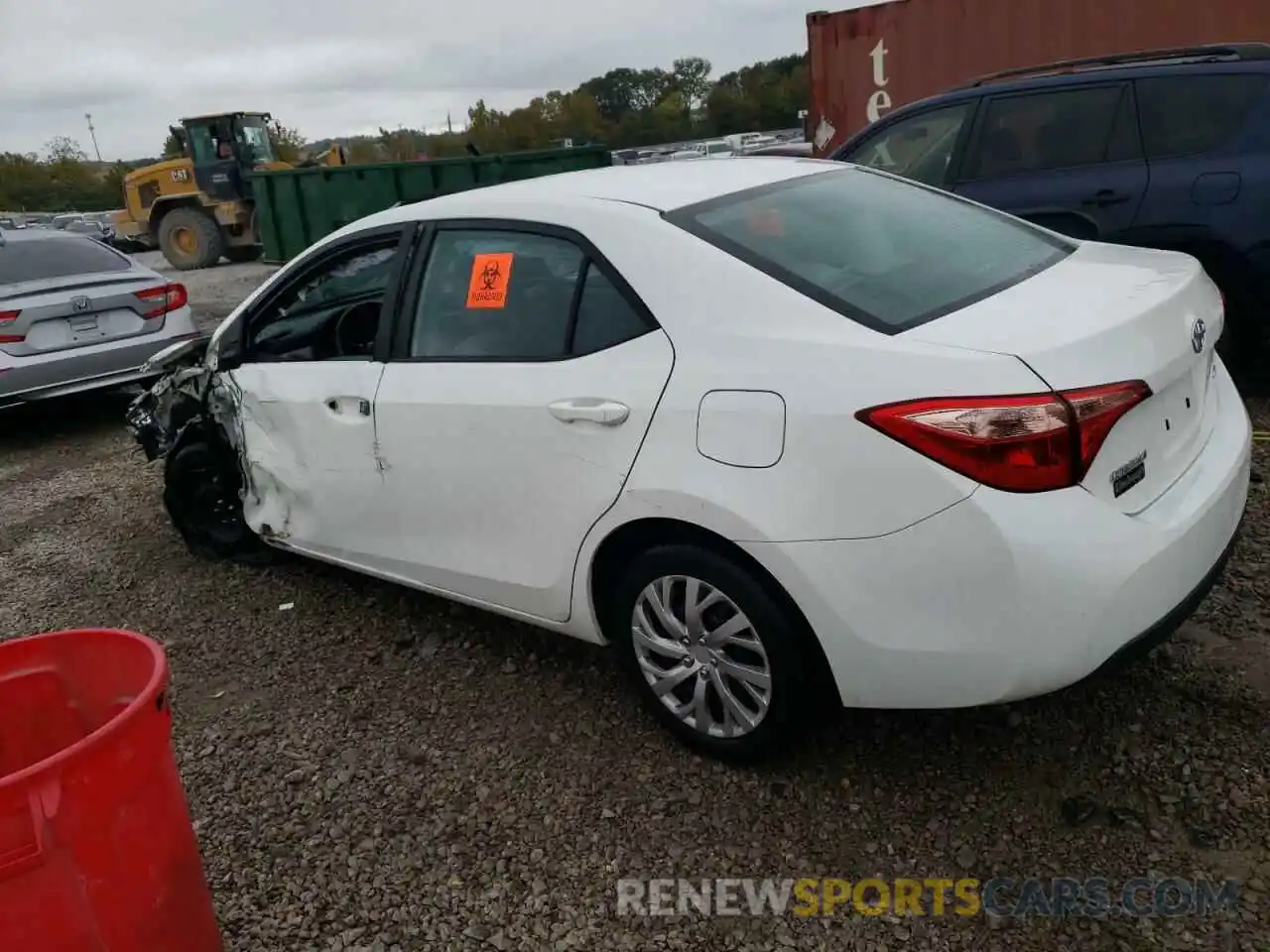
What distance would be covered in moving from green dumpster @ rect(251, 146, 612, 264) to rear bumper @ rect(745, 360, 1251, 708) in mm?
9376

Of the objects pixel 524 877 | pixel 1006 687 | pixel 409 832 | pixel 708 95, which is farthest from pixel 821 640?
pixel 708 95

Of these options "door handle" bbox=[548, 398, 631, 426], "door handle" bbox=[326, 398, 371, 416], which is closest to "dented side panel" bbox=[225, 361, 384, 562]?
"door handle" bbox=[326, 398, 371, 416]

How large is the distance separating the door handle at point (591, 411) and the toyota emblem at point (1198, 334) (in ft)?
4.58

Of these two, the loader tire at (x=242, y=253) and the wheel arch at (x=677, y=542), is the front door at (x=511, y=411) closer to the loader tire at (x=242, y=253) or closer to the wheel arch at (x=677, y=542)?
the wheel arch at (x=677, y=542)

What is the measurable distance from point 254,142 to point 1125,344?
18.7 metres

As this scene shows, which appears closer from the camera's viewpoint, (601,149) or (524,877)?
(524,877)

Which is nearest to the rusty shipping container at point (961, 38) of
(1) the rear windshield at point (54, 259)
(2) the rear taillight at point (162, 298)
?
(2) the rear taillight at point (162, 298)

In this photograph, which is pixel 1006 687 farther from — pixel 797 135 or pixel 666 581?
pixel 797 135

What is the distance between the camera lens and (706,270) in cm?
260

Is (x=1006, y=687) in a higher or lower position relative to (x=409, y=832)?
higher

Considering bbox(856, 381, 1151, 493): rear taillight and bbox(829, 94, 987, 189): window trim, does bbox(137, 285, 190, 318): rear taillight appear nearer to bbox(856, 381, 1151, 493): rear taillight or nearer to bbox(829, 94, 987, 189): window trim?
bbox(829, 94, 987, 189): window trim

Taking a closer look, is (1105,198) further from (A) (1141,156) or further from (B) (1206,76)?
(B) (1206,76)

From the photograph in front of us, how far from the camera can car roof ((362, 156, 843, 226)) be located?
296 cm

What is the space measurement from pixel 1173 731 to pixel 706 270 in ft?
5.69
